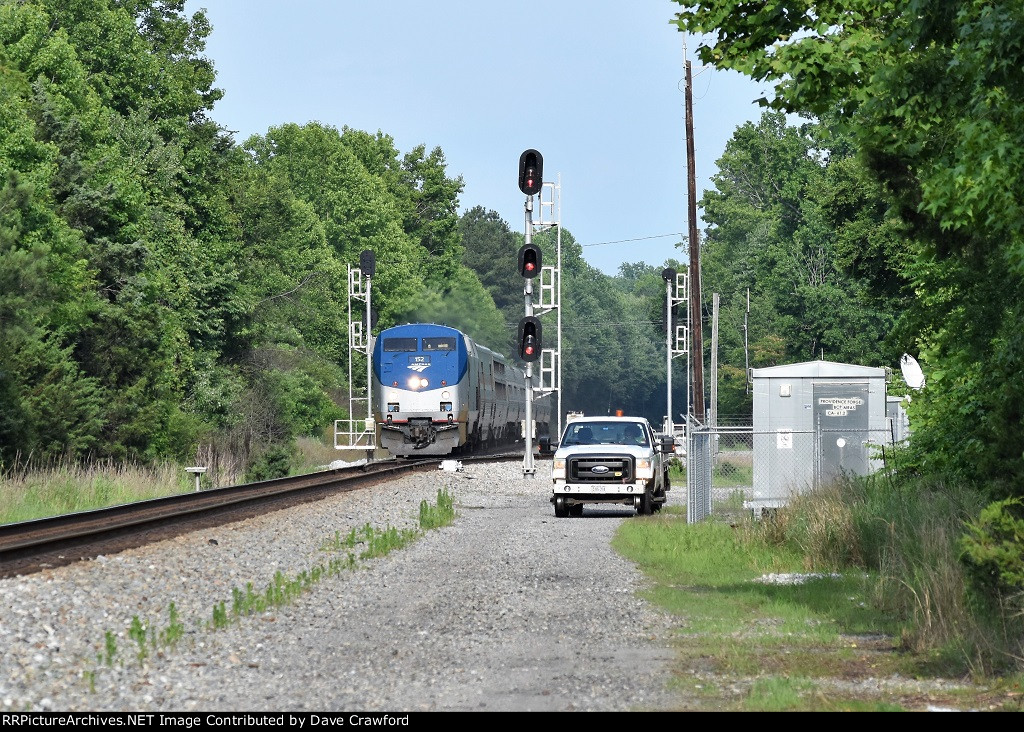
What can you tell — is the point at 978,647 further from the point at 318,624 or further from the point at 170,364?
the point at 170,364

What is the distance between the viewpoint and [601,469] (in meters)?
25.7

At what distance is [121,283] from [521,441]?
2453 cm

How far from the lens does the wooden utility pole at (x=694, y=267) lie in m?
42.8

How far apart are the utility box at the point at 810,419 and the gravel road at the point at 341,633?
5.01 metres

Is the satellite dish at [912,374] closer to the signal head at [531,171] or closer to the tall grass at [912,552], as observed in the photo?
the tall grass at [912,552]

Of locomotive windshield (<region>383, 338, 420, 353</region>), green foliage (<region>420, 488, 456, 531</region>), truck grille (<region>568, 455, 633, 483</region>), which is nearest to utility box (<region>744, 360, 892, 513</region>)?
truck grille (<region>568, 455, 633, 483</region>)

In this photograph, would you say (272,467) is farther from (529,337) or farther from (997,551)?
(997,551)

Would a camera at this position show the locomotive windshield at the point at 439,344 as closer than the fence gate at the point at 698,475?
No

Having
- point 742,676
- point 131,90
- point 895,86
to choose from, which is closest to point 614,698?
point 742,676

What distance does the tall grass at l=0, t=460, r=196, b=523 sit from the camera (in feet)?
81.6

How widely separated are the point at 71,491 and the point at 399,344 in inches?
785

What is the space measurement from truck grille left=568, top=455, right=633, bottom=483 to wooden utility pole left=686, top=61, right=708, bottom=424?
15.4 meters

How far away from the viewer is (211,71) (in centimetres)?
6519

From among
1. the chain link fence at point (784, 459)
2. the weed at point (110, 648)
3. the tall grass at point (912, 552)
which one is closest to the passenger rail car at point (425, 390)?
the chain link fence at point (784, 459)
